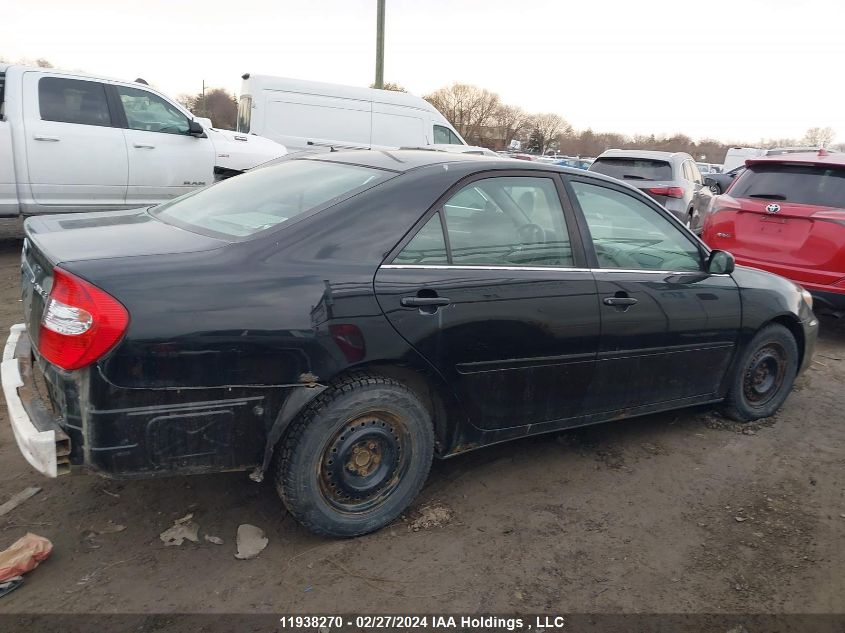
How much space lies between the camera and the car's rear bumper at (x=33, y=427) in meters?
2.22

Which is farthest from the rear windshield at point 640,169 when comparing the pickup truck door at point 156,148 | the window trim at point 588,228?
Result: the window trim at point 588,228

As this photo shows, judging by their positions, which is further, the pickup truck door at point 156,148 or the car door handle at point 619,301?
the pickup truck door at point 156,148

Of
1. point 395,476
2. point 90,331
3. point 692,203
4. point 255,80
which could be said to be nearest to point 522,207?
point 395,476

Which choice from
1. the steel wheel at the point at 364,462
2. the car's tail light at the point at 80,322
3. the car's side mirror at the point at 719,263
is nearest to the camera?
the car's tail light at the point at 80,322

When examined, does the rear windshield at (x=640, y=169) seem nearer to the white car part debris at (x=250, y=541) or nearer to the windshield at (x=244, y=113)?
the windshield at (x=244, y=113)

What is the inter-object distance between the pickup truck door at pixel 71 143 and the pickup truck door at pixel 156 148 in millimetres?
147

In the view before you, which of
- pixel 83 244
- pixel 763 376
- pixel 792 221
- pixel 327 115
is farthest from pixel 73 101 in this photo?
pixel 792 221

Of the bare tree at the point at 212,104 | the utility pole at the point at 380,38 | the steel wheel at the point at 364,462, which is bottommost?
the steel wheel at the point at 364,462

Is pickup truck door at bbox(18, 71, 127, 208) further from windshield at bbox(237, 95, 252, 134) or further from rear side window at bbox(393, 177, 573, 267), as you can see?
rear side window at bbox(393, 177, 573, 267)

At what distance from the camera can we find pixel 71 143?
722 cm

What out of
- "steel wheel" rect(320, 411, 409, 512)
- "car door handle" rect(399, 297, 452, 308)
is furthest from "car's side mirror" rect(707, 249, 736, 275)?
"steel wheel" rect(320, 411, 409, 512)

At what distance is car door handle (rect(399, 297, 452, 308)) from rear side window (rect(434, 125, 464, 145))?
11.3 m

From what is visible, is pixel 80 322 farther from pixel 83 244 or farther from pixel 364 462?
pixel 364 462

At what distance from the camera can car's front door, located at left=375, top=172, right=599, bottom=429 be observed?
2709 mm
